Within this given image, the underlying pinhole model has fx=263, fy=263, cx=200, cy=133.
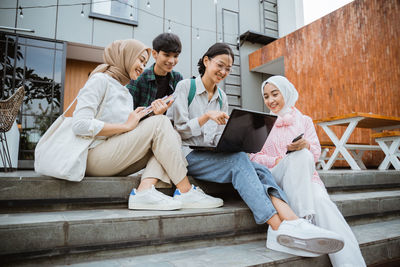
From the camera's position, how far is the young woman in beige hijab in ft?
4.87

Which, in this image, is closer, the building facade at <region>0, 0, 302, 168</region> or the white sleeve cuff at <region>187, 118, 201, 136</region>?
the white sleeve cuff at <region>187, 118, 201, 136</region>

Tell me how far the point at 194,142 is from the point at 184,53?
16.3 ft

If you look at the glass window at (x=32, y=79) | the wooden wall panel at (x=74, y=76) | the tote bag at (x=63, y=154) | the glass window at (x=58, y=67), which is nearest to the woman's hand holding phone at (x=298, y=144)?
the tote bag at (x=63, y=154)

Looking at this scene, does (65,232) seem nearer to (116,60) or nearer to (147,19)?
(116,60)

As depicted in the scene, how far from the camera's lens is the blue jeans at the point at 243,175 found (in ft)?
4.65

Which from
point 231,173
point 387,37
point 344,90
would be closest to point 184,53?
point 344,90

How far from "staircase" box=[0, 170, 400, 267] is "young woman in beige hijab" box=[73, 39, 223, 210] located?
8 cm

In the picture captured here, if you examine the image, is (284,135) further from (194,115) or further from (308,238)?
(308,238)

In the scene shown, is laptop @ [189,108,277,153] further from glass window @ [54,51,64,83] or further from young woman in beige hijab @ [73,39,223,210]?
glass window @ [54,51,64,83]

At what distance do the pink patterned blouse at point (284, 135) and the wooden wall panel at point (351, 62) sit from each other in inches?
156

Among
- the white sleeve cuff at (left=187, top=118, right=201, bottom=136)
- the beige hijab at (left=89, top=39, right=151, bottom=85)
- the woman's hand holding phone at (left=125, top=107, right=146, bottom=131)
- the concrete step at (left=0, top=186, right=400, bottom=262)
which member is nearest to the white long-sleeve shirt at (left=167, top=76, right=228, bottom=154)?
the white sleeve cuff at (left=187, top=118, right=201, bottom=136)

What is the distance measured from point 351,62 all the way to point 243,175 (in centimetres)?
503

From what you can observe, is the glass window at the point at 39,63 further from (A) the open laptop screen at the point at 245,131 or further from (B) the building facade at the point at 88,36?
(A) the open laptop screen at the point at 245,131

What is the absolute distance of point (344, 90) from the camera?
542cm
